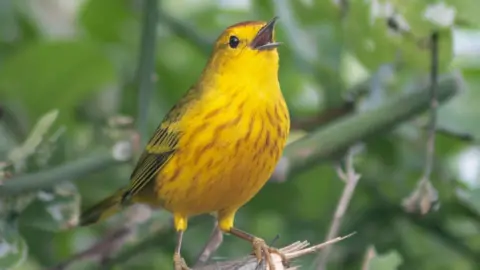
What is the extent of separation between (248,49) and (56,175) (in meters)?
0.23

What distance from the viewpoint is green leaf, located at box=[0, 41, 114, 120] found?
122cm

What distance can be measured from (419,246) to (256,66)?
1.14 feet

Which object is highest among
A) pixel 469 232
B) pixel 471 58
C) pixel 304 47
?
pixel 304 47

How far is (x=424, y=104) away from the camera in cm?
105

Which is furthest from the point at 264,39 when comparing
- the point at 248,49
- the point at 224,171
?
the point at 224,171

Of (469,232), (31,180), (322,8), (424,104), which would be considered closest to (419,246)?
(469,232)

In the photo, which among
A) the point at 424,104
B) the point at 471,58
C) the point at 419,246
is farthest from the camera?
the point at 471,58

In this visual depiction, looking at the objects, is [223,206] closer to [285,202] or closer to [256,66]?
[256,66]

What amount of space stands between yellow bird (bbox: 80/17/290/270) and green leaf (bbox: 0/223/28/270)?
0.12m

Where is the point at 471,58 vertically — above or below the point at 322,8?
below

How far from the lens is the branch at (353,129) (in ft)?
3.28

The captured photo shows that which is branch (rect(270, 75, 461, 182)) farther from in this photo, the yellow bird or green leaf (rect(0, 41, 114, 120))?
green leaf (rect(0, 41, 114, 120))

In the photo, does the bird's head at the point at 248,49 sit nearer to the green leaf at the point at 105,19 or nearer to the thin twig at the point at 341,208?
the thin twig at the point at 341,208

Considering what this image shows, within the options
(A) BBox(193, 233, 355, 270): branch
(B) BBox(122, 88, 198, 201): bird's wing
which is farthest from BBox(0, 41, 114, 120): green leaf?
(A) BBox(193, 233, 355, 270): branch
